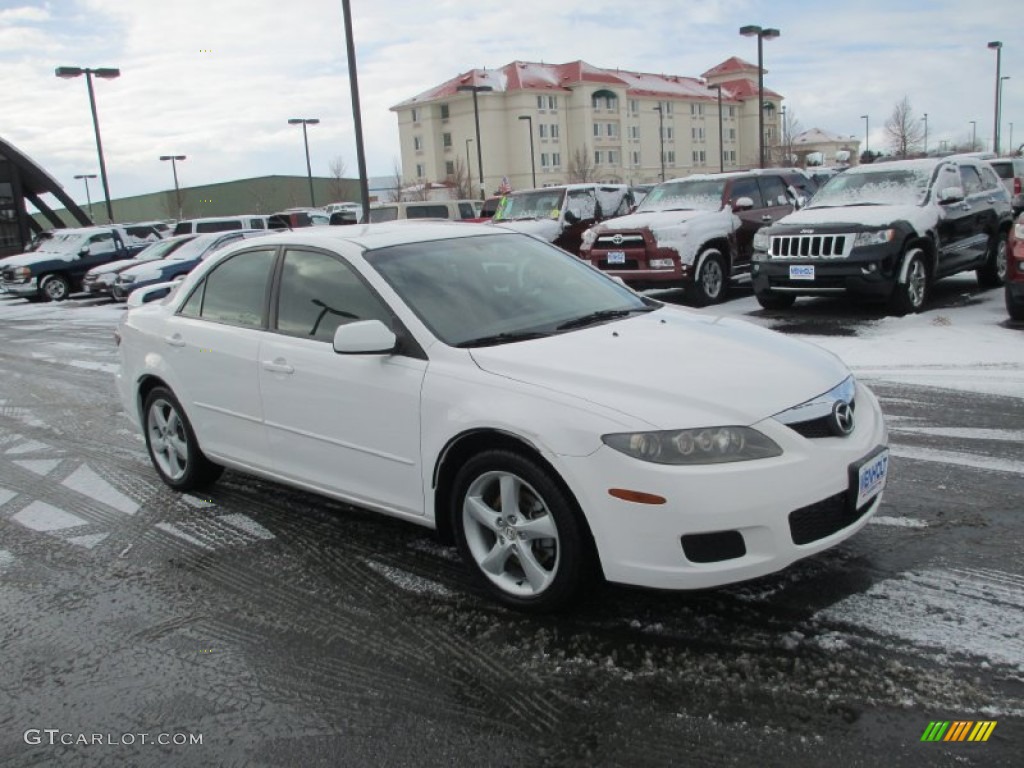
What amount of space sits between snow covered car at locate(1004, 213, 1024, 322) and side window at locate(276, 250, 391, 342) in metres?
8.03

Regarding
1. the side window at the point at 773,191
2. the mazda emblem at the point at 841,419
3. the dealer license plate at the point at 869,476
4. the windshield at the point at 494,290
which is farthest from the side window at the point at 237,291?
the side window at the point at 773,191

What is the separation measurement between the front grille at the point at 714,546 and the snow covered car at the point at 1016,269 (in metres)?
7.95

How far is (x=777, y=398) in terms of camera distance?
3.37m

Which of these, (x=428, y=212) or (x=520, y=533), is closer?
(x=520, y=533)

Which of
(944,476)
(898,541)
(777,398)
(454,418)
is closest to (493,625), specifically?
(454,418)

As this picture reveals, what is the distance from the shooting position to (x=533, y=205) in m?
16.6

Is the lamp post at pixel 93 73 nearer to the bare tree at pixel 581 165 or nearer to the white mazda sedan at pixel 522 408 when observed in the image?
the white mazda sedan at pixel 522 408

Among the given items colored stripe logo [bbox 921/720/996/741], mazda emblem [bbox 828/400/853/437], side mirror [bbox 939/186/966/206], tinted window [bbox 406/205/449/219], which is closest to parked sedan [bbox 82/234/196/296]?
tinted window [bbox 406/205/449/219]

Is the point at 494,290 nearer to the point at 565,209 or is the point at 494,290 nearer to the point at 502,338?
the point at 502,338

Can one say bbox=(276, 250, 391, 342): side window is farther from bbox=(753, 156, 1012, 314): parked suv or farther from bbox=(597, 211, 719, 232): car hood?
bbox=(597, 211, 719, 232): car hood

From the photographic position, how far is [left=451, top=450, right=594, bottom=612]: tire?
3332mm

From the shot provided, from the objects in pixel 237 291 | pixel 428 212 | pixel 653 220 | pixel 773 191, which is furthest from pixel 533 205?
pixel 237 291

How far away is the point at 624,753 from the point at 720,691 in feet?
1.57

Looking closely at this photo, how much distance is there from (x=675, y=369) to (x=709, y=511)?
66cm
